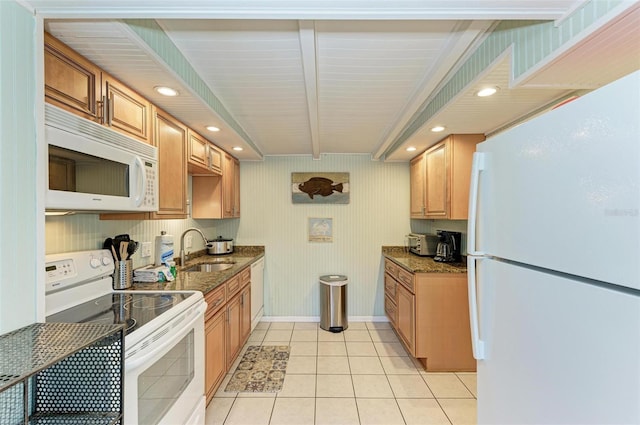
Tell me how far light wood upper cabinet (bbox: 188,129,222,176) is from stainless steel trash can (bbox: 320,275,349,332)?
1.91 meters

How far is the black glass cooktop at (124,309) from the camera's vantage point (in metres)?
1.32

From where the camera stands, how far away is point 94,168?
4.28 feet

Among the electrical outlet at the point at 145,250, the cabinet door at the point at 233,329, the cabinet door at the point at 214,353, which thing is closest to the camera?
the cabinet door at the point at 214,353

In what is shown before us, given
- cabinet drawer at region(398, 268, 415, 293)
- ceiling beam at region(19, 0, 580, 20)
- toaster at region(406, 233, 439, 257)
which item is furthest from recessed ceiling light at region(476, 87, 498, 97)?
toaster at region(406, 233, 439, 257)

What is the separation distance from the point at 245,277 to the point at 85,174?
1.96 m

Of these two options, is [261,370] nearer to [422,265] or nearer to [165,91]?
[422,265]

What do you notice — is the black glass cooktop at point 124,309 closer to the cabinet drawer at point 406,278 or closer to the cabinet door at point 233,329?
the cabinet door at point 233,329

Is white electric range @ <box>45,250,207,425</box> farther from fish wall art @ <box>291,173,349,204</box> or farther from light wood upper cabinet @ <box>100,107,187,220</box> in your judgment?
fish wall art @ <box>291,173,349,204</box>

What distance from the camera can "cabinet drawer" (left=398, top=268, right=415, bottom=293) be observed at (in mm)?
2754

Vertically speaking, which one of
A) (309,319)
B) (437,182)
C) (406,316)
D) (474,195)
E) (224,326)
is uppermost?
(437,182)

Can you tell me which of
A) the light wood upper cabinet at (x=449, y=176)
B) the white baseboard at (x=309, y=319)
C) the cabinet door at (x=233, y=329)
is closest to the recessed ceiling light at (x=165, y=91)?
the cabinet door at (x=233, y=329)

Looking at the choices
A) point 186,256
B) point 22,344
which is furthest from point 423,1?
point 186,256

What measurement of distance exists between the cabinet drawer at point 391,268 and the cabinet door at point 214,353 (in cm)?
193

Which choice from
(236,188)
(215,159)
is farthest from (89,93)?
(236,188)
